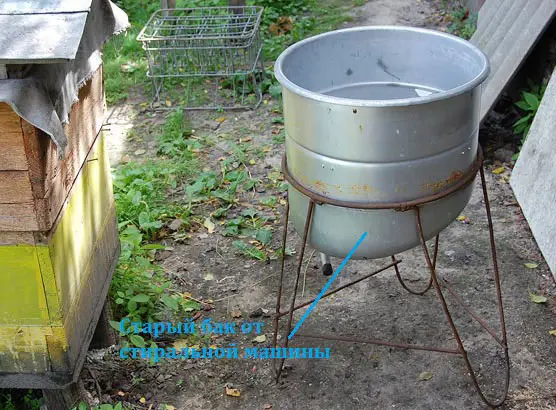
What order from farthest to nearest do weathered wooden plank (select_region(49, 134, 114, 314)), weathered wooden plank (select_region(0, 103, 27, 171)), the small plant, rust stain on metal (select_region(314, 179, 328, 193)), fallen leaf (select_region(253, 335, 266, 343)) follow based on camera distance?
fallen leaf (select_region(253, 335, 266, 343))
the small plant
rust stain on metal (select_region(314, 179, 328, 193))
weathered wooden plank (select_region(49, 134, 114, 314))
weathered wooden plank (select_region(0, 103, 27, 171))

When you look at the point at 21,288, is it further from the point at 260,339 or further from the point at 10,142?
the point at 260,339

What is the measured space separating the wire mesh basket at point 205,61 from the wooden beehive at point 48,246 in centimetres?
342

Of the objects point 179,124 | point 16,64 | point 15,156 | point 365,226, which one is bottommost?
point 179,124

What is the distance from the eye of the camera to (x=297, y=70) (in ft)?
11.0

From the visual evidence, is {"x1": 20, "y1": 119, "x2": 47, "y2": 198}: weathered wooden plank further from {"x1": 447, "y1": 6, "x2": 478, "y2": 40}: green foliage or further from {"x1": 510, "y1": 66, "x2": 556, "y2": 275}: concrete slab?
{"x1": 447, "y1": 6, "x2": 478, "y2": 40}: green foliage

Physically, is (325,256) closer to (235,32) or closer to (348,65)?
(348,65)

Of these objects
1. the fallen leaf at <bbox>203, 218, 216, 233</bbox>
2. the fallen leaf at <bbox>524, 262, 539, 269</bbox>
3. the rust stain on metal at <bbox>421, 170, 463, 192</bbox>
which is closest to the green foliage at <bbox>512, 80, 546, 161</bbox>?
the fallen leaf at <bbox>524, 262, 539, 269</bbox>

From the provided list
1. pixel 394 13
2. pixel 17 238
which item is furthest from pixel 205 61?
pixel 17 238

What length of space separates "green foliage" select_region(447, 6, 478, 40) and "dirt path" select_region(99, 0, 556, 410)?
111 inches

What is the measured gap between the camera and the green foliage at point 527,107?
5438mm

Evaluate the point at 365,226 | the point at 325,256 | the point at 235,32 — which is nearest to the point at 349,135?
the point at 365,226

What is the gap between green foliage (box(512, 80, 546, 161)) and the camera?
5438 mm

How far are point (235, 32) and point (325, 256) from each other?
3.93 meters

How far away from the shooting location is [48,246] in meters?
2.79
